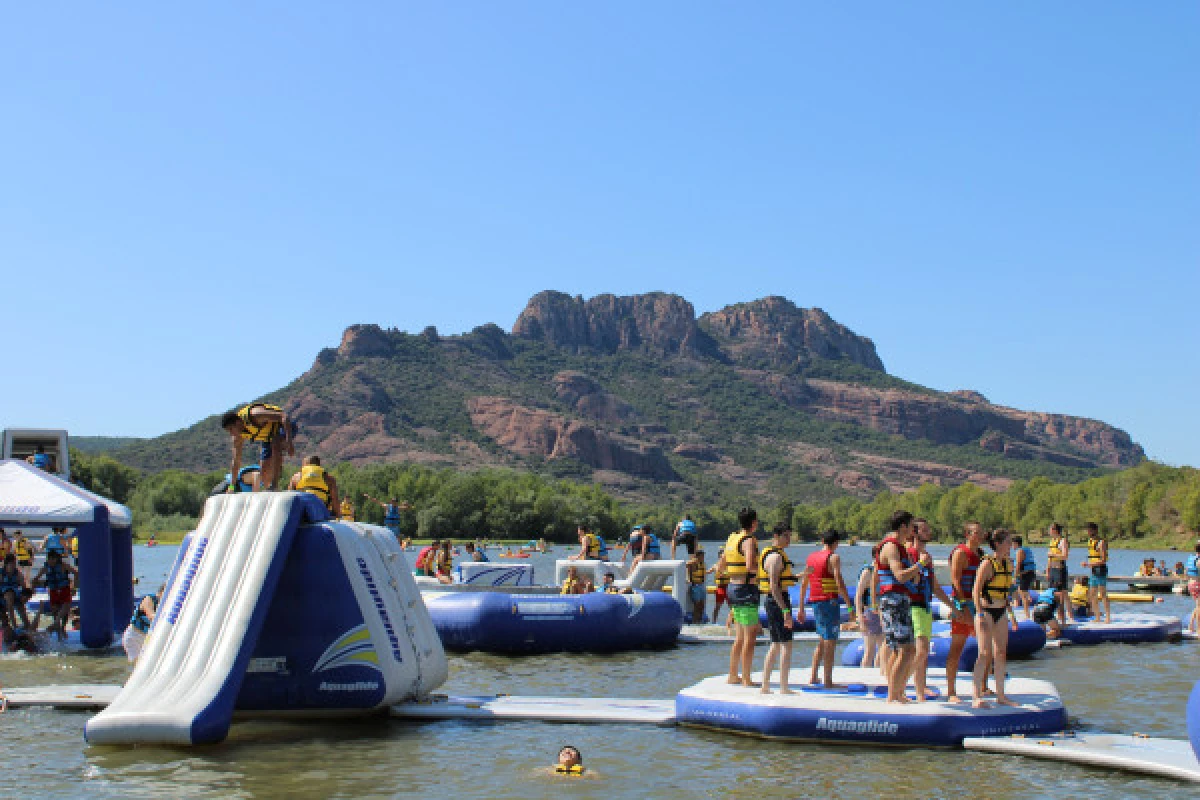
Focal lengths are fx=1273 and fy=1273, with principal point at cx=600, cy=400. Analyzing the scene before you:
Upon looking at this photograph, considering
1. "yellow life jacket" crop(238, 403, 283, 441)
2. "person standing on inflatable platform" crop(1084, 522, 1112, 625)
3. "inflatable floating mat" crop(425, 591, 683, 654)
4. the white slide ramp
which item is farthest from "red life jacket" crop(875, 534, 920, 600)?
"person standing on inflatable platform" crop(1084, 522, 1112, 625)

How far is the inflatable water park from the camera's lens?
1152 centimetres

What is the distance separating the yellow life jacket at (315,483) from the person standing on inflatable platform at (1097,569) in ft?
44.5

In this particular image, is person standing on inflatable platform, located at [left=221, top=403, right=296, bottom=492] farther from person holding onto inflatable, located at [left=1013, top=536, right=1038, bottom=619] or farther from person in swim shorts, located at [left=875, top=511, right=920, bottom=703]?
person holding onto inflatable, located at [left=1013, top=536, right=1038, bottom=619]

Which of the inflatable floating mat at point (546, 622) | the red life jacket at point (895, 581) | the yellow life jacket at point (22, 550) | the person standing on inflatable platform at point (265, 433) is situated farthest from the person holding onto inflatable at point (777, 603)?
the yellow life jacket at point (22, 550)

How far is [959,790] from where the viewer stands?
402 inches

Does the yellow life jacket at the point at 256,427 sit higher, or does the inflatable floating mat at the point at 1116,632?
the yellow life jacket at the point at 256,427

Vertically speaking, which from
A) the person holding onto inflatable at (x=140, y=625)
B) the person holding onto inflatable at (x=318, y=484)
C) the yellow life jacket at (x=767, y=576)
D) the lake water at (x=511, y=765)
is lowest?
the lake water at (x=511, y=765)

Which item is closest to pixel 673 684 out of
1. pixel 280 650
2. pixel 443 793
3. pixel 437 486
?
pixel 280 650

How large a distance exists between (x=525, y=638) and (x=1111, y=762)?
1118 centimetres

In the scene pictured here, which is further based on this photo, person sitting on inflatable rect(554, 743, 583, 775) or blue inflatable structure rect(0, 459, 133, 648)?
blue inflatable structure rect(0, 459, 133, 648)

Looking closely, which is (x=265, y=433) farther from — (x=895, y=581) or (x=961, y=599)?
(x=961, y=599)

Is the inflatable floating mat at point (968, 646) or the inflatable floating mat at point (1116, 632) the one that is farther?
the inflatable floating mat at point (1116, 632)

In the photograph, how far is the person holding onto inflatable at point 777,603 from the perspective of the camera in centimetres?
1235

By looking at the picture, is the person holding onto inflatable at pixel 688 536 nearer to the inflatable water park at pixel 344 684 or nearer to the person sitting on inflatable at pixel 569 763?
the inflatable water park at pixel 344 684
